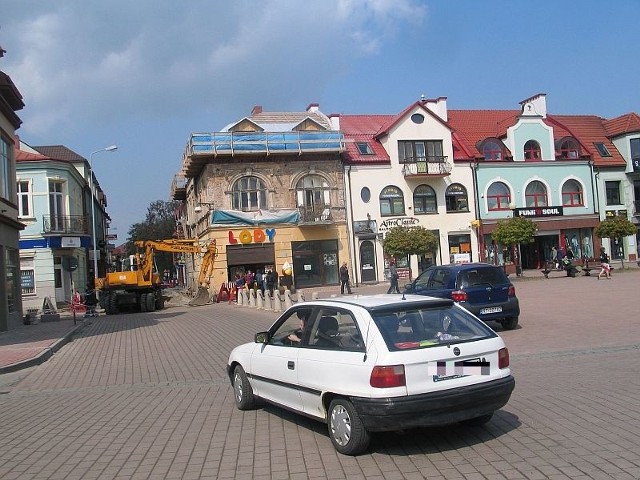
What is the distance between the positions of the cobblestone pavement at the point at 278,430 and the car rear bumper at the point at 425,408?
0.33 metres

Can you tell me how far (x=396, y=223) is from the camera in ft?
141

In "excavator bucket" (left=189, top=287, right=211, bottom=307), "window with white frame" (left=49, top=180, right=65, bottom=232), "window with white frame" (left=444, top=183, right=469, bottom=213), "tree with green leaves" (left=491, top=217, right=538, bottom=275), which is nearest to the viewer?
"tree with green leaves" (left=491, top=217, right=538, bottom=275)

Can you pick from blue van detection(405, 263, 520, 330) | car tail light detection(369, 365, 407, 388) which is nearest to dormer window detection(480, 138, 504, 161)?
blue van detection(405, 263, 520, 330)

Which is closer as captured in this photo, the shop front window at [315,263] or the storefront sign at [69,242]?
the storefront sign at [69,242]

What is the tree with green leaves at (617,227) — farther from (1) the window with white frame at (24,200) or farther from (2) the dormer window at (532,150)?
(1) the window with white frame at (24,200)

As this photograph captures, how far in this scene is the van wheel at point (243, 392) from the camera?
786 centimetres

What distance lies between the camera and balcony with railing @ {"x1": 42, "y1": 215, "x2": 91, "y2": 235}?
1580 inches

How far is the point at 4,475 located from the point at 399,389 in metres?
3.62

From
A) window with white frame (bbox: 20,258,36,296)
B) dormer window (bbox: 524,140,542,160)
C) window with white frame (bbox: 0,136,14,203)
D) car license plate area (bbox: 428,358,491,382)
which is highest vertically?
dormer window (bbox: 524,140,542,160)

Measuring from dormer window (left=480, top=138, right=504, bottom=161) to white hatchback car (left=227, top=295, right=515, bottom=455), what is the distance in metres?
40.6

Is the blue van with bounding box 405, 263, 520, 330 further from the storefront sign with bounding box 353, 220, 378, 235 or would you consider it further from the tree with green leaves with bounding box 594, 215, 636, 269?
the storefront sign with bounding box 353, 220, 378, 235

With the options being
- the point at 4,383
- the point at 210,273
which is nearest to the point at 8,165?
the point at 210,273

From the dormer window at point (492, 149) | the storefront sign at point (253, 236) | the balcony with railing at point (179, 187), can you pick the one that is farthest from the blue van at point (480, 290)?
the balcony with railing at point (179, 187)

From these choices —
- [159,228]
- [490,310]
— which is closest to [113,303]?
[490,310]
